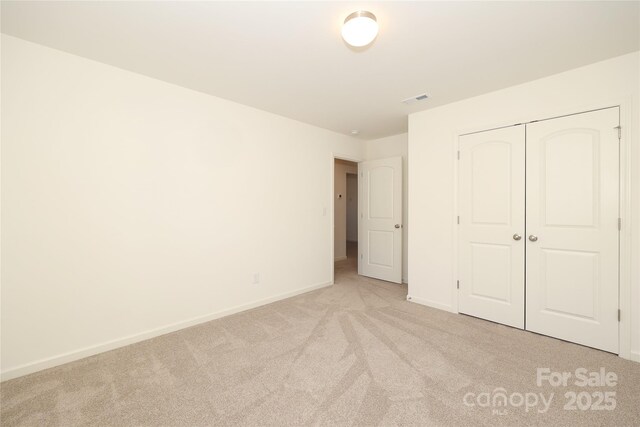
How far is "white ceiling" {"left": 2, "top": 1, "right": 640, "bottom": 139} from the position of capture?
67.7 inches

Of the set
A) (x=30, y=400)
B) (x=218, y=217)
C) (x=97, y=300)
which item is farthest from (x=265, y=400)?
(x=218, y=217)

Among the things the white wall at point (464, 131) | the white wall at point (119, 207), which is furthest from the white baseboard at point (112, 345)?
the white wall at point (464, 131)

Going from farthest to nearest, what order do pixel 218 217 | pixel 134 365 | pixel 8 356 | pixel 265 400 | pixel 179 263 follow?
pixel 218 217 < pixel 179 263 < pixel 134 365 < pixel 8 356 < pixel 265 400

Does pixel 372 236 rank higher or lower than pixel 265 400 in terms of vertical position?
higher

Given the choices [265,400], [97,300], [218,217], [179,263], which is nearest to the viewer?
[265,400]

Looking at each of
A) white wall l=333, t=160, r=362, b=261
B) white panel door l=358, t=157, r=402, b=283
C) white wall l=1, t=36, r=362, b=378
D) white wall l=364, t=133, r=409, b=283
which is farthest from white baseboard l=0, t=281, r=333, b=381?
white wall l=333, t=160, r=362, b=261

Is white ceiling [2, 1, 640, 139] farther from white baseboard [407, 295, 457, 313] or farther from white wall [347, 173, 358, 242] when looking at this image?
white wall [347, 173, 358, 242]

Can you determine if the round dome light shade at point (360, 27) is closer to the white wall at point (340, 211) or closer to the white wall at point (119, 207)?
the white wall at point (119, 207)

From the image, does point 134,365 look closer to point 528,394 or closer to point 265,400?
point 265,400

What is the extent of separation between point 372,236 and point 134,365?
12.2 feet

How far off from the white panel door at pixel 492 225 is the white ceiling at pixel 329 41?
636mm

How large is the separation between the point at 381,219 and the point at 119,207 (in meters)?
3.66

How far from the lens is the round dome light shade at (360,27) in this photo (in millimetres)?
→ 1679

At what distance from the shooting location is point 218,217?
3.08 meters
